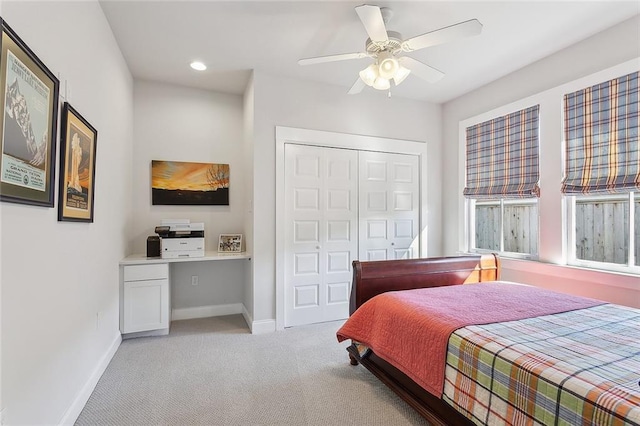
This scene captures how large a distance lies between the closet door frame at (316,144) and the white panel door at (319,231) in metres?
0.07

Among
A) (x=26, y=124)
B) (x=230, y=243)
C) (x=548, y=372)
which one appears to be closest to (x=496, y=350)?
(x=548, y=372)

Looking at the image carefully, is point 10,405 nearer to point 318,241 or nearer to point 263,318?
point 263,318

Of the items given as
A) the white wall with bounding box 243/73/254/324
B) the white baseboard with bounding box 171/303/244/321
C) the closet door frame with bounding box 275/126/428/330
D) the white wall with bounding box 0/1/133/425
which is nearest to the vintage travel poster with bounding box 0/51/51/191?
the white wall with bounding box 0/1/133/425

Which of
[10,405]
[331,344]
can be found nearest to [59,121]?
[10,405]

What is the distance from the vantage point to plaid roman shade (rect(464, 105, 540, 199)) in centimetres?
316

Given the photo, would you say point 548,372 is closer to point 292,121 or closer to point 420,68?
point 420,68

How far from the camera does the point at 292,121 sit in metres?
3.44

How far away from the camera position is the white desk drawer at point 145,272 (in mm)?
2969

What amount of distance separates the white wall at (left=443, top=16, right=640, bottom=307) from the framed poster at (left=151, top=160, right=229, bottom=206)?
11.1 feet

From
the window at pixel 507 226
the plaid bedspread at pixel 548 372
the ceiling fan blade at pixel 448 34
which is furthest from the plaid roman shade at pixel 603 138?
the ceiling fan blade at pixel 448 34

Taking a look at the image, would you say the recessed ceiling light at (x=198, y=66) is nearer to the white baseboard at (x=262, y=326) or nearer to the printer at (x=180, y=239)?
the printer at (x=180, y=239)

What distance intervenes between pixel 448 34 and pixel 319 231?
7.53 feet

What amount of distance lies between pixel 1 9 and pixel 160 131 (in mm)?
2576

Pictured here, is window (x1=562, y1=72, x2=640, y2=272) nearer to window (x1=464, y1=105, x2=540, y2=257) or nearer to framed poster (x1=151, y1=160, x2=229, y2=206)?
window (x1=464, y1=105, x2=540, y2=257)
